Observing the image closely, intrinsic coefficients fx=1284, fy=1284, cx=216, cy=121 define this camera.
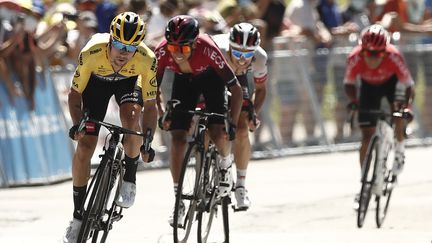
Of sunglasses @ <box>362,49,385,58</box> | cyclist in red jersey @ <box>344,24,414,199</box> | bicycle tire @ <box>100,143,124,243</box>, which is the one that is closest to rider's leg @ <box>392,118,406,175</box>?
cyclist in red jersey @ <box>344,24,414,199</box>

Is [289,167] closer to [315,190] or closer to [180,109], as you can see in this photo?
[315,190]

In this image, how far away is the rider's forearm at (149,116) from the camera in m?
9.09

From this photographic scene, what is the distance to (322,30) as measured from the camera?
1773cm

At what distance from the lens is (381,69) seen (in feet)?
41.2

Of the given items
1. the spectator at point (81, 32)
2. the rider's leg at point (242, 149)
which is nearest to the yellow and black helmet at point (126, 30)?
the rider's leg at point (242, 149)

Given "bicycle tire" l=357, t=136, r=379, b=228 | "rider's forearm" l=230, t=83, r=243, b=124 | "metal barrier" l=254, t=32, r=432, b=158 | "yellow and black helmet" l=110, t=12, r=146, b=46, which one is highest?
"yellow and black helmet" l=110, t=12, r=146, b=46

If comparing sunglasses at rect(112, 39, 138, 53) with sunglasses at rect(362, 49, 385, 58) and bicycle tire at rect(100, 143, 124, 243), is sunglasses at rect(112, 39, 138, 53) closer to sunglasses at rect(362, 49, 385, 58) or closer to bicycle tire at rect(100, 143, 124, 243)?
bicycle tire at rect(100, 143, 124, 243)

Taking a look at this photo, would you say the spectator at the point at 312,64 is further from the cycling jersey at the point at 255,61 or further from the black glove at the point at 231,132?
the black glove at the point at 231,132

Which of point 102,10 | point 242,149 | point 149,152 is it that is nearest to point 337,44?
point 102,10

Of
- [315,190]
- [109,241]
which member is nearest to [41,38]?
[315,190]

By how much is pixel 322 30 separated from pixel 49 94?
4.46 metres

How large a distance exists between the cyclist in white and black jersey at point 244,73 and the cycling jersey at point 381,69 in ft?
3.77

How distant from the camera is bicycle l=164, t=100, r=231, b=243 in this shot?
9891 mm

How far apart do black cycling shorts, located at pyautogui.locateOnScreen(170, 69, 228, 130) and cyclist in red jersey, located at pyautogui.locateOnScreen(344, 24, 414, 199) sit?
2.13m
